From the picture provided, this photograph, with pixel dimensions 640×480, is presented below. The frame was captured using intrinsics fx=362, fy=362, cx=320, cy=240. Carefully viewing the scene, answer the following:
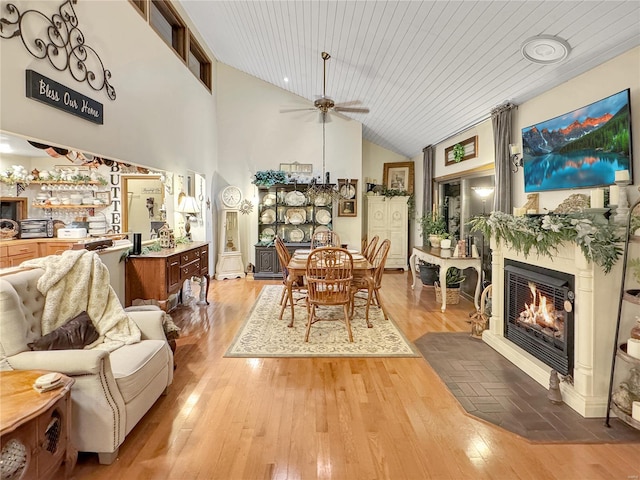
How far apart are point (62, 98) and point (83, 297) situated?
1603 mm

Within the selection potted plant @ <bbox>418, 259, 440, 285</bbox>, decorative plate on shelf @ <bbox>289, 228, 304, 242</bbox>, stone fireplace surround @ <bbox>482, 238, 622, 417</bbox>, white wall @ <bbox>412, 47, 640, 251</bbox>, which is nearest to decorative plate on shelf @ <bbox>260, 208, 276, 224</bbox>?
decorative plate on shelf @ <bbox>289, 228, 304, 242</bbox>

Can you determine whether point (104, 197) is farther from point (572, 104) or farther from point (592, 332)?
point (572, 104)

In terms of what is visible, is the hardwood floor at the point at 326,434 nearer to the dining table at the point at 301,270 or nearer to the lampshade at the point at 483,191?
the dining table at the point at 301,270

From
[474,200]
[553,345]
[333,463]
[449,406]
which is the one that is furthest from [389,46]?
[333,463]

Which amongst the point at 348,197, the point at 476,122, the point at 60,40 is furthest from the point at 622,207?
the point at 348,197

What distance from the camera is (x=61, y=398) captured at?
1.68 metres

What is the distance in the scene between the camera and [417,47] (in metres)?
4.03

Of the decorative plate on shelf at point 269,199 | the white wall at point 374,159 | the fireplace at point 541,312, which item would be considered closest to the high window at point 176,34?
the decorative plate on shelf at point 269,199

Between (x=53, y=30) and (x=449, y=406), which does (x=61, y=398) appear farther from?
(x=53, y=30)

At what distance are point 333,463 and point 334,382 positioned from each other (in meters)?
0.97

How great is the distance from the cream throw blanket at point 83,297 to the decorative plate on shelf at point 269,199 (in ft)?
16.6

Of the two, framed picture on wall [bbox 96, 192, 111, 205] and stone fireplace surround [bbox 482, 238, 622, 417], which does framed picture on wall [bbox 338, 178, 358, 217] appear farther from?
stone fireplace surround [bbox 482, 238, 622, 417]

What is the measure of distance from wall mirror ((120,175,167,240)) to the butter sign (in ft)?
3.64

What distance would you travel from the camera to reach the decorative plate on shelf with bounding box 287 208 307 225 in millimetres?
7652
